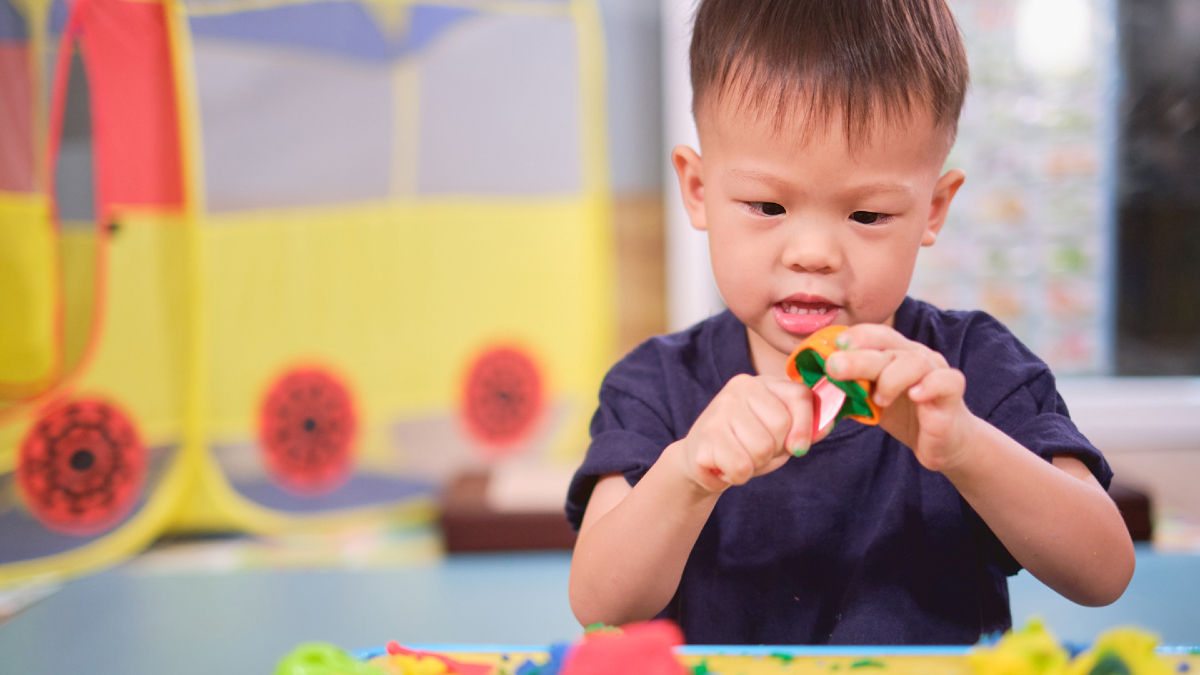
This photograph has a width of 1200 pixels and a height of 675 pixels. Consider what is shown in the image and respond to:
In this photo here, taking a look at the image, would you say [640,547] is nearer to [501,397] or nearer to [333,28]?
[501,397]

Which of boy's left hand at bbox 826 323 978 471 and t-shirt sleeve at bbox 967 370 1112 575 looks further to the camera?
t-shirt sleeve at bbox 967 370 1112 575

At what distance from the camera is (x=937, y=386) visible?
43 centimetres

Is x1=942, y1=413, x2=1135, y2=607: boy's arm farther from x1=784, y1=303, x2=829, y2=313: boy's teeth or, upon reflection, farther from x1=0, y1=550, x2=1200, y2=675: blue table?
x1=0, y1=550, x2=1200, y2=675: blue table

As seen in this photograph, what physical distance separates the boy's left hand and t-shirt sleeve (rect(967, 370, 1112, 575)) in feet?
0.35

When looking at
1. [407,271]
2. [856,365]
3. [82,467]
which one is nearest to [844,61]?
[856,365]

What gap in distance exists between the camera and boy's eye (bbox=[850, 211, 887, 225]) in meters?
0.51

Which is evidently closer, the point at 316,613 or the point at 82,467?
the point at 316,613

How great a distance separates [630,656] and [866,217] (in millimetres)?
296

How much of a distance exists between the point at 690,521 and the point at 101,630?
0.92 m

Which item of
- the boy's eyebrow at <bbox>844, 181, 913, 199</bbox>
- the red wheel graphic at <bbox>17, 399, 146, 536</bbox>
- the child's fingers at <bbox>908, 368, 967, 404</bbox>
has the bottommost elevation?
the red wheel graphic at <bbox>17, 399, 146, 536</bbox>

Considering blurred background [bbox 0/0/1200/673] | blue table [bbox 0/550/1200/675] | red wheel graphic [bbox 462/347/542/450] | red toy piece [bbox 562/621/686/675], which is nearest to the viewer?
red toy piece [bbox 562/621/686/675]

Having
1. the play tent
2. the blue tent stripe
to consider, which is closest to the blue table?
A: the play tent

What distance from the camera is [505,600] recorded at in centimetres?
119

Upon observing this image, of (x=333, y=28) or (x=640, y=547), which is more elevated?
(x=333, y=28)
